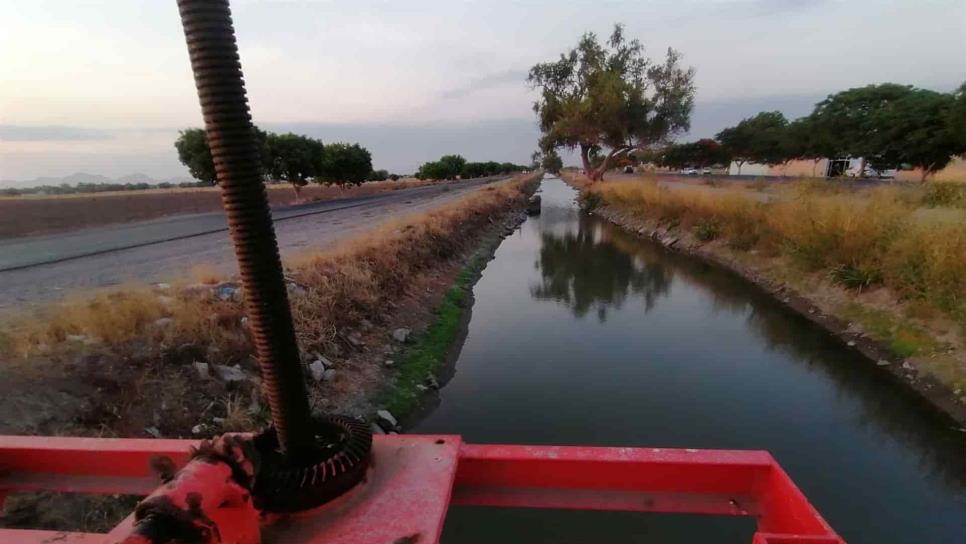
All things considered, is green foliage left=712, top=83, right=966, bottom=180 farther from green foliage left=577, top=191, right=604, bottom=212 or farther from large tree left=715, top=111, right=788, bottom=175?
green foliage left=577, top=191, right=604, bottom=212

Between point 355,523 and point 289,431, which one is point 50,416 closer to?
point 289,431

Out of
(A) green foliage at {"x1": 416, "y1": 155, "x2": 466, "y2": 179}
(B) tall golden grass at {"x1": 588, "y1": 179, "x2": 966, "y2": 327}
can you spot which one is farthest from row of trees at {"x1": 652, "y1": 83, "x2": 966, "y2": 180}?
(A) green foliage at {"x1": 416, "y1": 155, "x2": 466, "y2": 179}

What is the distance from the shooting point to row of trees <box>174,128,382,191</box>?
87.8 ft

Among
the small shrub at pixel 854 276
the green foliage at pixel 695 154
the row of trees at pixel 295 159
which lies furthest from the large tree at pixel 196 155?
the green foliage at pixel 695 154

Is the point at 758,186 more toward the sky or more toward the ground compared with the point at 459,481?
more toward the ground

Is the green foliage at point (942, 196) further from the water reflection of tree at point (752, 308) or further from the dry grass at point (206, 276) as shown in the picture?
the dry grass at point (206, 276)

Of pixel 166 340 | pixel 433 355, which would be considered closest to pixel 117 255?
pixel 166 340

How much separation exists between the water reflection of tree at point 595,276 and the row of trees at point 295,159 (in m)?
15.9

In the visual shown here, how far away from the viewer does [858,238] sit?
32.3 feet

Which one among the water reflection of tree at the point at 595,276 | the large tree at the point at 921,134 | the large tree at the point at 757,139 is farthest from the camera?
the large tree at the point at 757,139

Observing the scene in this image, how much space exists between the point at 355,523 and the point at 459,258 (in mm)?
13985

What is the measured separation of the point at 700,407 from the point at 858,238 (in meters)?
6.36

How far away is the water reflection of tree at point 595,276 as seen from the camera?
1257 cm

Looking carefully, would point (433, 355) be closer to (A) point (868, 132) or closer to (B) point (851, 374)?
(B) point (851, 374)
